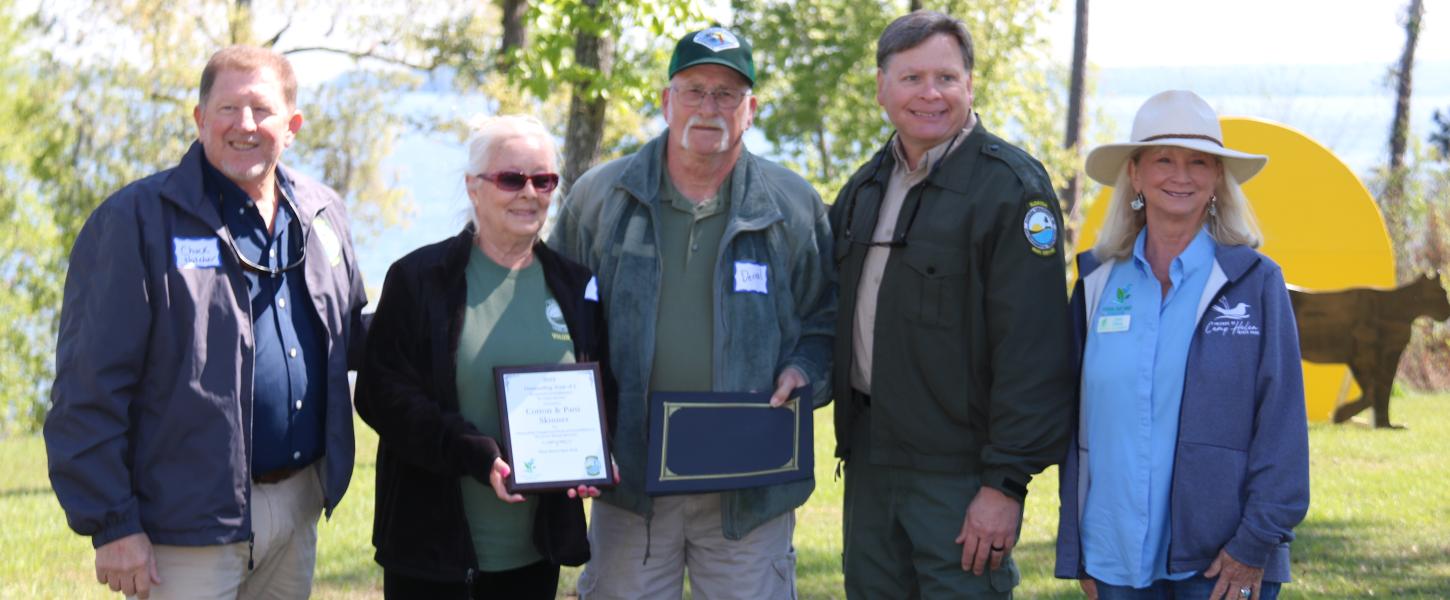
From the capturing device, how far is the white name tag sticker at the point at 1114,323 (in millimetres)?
3938

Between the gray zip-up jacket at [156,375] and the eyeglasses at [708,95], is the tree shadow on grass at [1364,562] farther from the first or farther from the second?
the gray zip-up jacket at [156,375]

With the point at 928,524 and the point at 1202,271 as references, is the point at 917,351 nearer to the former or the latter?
the point at 928,524

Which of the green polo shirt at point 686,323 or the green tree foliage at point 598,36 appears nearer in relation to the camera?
the green polo shirt at point 686,323

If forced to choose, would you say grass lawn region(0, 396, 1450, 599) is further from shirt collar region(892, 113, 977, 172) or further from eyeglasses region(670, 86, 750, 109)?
eyeglasses region(670, 86, 750, 109)

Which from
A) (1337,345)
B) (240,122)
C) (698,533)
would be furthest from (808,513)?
(1337,345)

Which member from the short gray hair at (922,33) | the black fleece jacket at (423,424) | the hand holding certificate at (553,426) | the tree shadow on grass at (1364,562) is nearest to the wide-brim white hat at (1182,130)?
the short gray hair at (922,33)

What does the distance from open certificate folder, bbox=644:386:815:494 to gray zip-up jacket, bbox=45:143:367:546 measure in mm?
1203

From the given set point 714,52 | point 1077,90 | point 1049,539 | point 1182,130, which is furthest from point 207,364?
point 1077,90

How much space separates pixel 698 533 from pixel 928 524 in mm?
767

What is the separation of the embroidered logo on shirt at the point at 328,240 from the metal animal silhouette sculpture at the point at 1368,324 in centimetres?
1156

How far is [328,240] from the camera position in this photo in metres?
4.28

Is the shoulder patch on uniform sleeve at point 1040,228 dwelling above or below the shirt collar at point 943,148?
below

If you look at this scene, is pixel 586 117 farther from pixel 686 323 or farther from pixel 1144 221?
pixel 1144 221

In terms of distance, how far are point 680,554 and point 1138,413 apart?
1.61 meters
